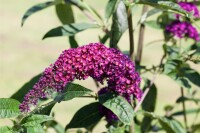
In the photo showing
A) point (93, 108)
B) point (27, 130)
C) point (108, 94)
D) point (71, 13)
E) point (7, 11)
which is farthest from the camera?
point (7, 11)

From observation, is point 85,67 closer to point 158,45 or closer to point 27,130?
point 27,130

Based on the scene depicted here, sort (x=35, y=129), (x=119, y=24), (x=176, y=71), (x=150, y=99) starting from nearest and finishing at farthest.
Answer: (x=35, y=129) < (x=119, y=24) < (x=176, y=71) < (x=150, y=99)

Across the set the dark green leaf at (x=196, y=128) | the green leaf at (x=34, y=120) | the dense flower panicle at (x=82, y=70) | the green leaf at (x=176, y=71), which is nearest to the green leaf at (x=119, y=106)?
the dense flower panicle at (x=82, y=70)

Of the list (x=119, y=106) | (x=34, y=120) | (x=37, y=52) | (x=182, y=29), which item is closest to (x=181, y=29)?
(x=182, y=29)

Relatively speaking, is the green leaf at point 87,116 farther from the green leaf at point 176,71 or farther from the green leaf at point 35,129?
the green leaf at point 35,129

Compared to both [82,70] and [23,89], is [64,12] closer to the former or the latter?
[23,89]

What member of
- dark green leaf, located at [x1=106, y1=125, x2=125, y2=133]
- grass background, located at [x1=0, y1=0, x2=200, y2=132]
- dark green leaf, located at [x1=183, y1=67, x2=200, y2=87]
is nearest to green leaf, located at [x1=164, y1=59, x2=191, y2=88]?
dark green leaf, located at [x1=183, y1=67, x2=200, y2=87]

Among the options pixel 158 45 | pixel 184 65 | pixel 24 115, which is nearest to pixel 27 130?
pixel 24 115
